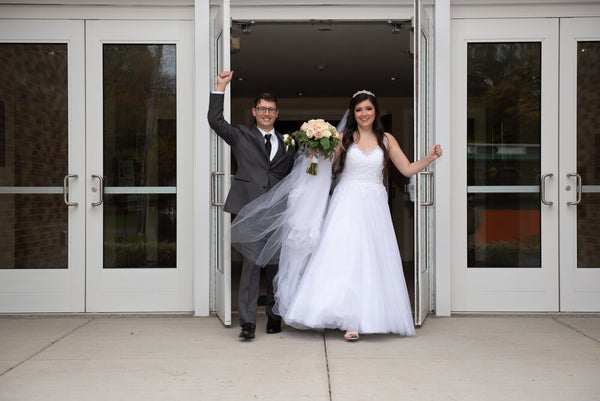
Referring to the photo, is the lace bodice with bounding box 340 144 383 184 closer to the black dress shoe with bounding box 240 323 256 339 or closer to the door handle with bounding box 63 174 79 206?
the black dress shoe with bounding box 240 323 256 339

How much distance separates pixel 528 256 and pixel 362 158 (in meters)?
1.64

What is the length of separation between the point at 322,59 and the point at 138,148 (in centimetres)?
328

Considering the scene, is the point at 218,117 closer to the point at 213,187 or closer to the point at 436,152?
the point at 213,187

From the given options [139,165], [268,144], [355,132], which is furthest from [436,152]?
[139,165]

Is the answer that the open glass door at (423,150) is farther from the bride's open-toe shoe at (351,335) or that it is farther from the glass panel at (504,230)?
the bride's open-toe shoe at (351,335)

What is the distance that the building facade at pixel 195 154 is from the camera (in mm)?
4758

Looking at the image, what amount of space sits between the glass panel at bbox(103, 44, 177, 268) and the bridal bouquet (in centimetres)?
125

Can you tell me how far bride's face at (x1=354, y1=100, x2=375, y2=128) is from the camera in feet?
14.0

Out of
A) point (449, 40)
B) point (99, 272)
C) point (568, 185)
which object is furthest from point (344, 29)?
point (99, 272)

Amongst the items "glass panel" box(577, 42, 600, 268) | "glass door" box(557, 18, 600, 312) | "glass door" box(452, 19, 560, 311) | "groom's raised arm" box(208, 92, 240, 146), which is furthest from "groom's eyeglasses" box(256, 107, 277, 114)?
"glass panel" box(577, 42, 600, 268)

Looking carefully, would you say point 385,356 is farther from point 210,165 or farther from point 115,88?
point 115,88

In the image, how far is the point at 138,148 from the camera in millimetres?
4824

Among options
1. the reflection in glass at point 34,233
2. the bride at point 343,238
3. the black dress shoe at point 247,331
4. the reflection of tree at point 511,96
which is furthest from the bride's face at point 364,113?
the reflection in glass at point 34,233

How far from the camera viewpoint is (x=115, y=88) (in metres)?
4.81
